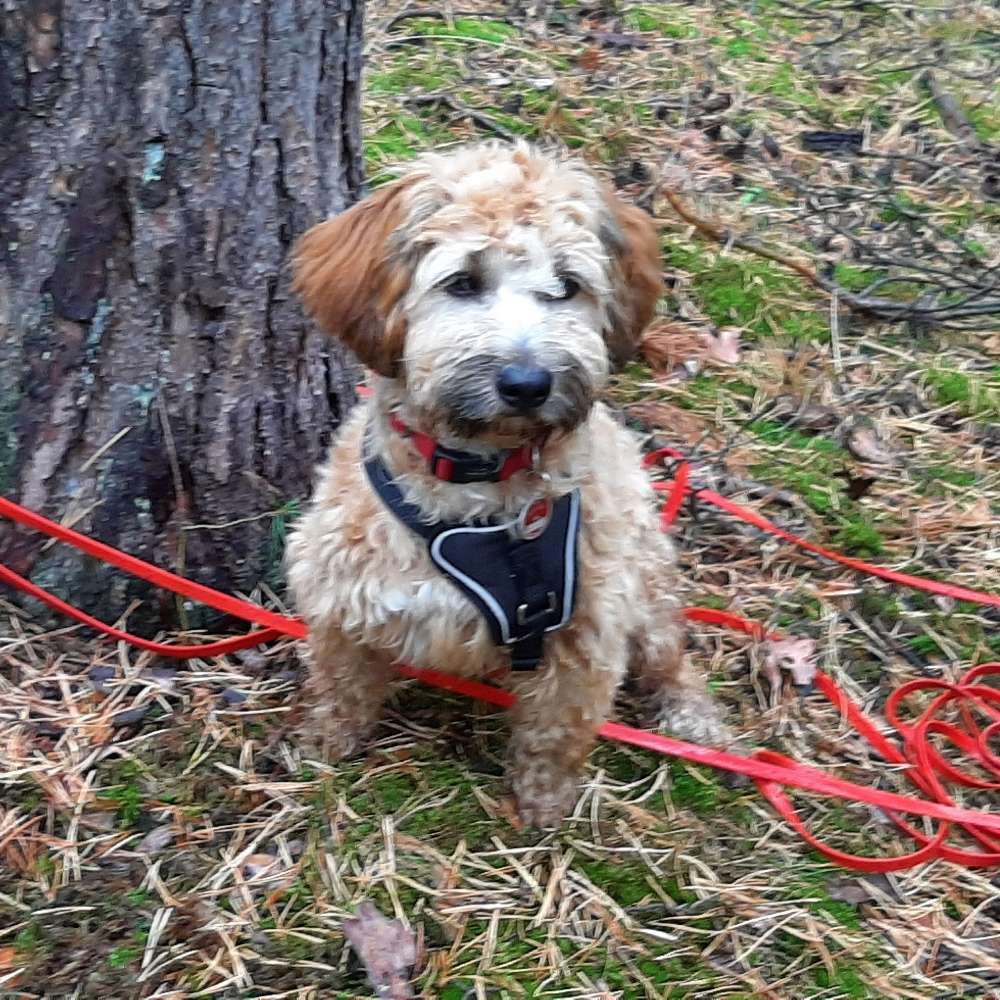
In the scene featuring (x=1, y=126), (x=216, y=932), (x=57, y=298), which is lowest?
(x=216, y=932)

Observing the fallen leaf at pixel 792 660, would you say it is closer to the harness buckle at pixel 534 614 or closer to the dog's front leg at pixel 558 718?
the dog's front leg at pixel 558 718

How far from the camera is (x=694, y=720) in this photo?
391 cm

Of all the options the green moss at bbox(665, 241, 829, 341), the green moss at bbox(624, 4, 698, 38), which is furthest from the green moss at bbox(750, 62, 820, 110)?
the green moss at bbox(665, 241, 829, 341)

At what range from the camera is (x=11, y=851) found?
126 inches

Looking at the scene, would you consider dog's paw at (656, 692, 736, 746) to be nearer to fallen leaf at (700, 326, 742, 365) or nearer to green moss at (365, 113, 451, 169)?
fallen leaf at (700, 326, 742, 365)

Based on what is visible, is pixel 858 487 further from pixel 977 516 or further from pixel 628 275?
pixel 628 275

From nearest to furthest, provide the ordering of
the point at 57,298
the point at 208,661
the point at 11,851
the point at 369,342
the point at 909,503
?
the point at 369,342, the point at 11,851, the point at 57,298, the point at 208,661, the point at 909,503

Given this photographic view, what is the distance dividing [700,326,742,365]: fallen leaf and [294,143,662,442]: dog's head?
2.60m

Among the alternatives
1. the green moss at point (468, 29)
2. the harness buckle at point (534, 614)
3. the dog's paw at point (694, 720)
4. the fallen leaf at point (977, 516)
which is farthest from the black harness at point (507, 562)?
the green moss at point (468, 29)

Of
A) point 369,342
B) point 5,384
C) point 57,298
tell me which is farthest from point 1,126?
point 369,342

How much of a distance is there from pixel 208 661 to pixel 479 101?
155 inches

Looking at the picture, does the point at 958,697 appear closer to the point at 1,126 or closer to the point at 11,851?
the point at 11,851

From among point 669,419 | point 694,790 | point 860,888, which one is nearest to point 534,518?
point 694,790

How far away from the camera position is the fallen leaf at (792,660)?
4.13 meters
